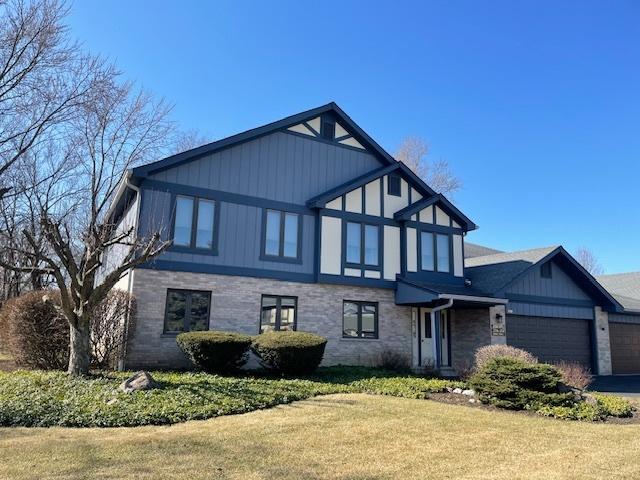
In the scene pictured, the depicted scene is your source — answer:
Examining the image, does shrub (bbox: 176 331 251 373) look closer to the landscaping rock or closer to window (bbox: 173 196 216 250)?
the landscaping rock

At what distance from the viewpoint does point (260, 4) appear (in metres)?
14.8

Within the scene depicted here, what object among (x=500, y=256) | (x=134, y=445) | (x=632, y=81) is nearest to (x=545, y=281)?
(x=500, y=256)

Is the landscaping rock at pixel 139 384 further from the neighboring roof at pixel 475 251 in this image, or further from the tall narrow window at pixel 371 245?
the neighboring roof at pixel 475 251

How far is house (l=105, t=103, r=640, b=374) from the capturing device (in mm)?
15125

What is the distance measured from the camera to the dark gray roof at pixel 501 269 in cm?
1970

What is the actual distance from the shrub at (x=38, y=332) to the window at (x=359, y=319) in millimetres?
8932

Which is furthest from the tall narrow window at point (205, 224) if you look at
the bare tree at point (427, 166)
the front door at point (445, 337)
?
the bare tree at point (427, 166)

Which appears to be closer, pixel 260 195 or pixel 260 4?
pixel 260 4

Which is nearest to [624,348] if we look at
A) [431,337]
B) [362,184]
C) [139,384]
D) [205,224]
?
[431,337]

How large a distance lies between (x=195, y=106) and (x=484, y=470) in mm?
17815

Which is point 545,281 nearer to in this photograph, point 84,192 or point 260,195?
point 260,195

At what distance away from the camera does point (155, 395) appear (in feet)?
32.8

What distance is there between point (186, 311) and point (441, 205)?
11.1 metres

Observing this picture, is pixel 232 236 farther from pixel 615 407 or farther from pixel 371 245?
pixel 615 407
